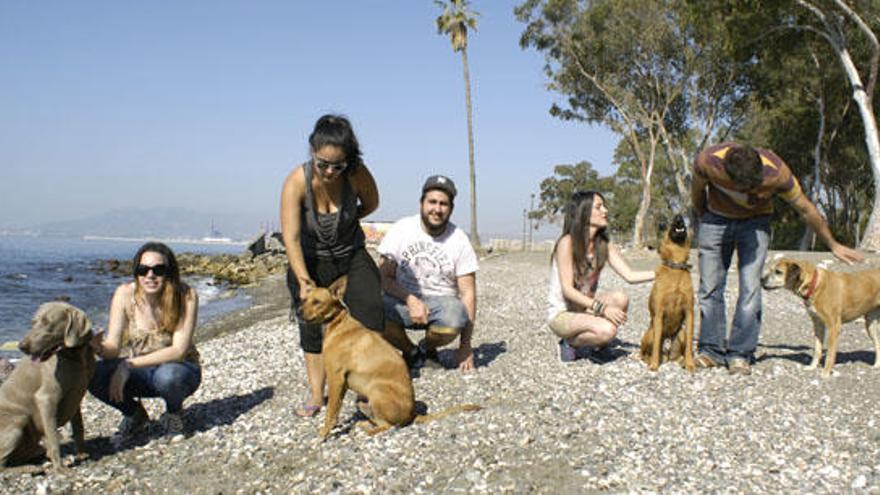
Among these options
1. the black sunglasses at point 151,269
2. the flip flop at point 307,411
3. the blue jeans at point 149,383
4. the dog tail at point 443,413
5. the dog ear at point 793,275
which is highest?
the black sunglasses at point 151,269

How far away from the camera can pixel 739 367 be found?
6.00 metres

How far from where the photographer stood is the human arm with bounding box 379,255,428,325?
20.2 ft

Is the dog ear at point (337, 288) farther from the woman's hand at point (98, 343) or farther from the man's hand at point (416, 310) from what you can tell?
the woman's hand at point (98, 343)

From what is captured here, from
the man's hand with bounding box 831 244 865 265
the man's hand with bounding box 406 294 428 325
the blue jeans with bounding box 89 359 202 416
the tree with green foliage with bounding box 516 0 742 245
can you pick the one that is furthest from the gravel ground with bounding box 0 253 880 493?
the tree with green foliage with bounding box 516 0 742 245

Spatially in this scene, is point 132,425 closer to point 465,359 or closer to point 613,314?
point 465,359

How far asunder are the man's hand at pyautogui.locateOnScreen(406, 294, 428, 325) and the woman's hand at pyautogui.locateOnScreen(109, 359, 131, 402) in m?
2.55

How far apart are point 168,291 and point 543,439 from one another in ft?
10.3

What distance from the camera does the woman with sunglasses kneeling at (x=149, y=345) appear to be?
15.9 feet

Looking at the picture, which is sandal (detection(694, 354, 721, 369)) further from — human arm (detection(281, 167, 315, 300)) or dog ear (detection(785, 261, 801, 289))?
human arm (detection(281, 167, 315, 300))

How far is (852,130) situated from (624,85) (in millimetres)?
11894

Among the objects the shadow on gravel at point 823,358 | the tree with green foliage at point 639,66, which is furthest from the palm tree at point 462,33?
the shadow on gravel at point 823,358

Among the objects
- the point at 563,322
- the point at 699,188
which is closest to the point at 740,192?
the point at 699,188

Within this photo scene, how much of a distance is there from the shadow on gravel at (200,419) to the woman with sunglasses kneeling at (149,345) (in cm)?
11

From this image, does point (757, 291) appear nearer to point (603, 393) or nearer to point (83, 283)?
point (603, 393)
